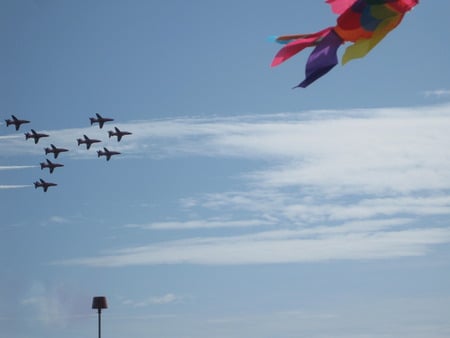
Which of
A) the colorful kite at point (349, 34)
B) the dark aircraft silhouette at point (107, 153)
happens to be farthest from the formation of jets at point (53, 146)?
the colorful kite at point (349, 34)

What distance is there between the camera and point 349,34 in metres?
15.7

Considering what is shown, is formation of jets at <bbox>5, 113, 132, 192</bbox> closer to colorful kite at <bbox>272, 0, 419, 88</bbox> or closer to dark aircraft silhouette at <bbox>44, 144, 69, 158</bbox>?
dark aircraft silhouette at <bbox>44, 144, 69, 158</bbox>

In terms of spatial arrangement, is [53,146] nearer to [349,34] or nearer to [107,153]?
[107,153]

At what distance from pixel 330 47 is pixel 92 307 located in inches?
1595

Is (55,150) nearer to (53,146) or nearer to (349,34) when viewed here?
(53,146)

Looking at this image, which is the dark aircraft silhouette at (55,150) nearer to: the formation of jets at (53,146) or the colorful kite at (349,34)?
the formation of jets at (53,146)

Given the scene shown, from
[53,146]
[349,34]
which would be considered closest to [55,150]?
[53,146]

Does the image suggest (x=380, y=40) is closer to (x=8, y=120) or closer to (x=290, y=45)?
(x=290, y=45)

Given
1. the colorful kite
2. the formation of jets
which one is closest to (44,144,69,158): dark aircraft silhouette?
the formation of jets

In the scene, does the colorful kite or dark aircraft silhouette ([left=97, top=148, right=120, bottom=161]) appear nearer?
the colorful kite

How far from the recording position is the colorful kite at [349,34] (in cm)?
1517

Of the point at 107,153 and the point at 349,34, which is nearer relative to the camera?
the point at 349,34

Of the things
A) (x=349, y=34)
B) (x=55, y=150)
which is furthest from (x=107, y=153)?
(x=349, y=34)

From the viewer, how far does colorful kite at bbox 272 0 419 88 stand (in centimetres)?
1517
